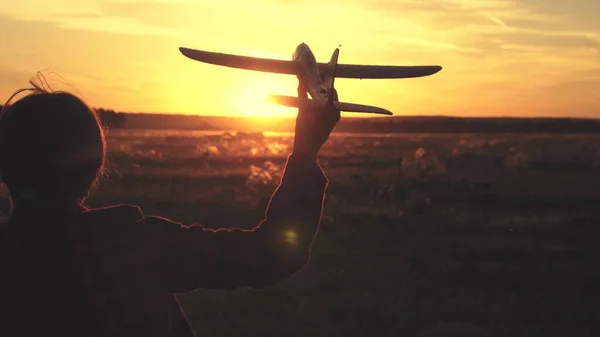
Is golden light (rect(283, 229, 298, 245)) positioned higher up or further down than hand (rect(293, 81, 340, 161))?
further down

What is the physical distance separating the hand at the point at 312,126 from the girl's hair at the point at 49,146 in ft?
1.71

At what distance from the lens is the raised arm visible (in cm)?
199

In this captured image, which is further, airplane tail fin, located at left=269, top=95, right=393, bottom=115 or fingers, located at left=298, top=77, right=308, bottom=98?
fingers, located at left=298, top=77, right=308, bottom=98

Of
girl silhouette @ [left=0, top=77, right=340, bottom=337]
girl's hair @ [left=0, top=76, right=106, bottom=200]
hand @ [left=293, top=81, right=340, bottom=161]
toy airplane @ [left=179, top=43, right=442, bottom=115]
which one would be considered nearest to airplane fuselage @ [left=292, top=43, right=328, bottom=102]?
toy airplane @ [left=179, top=43, right=442, bottom=115]

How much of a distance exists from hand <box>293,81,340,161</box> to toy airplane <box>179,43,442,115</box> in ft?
0.10

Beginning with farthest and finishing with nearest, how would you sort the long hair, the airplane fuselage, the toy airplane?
1. the airplane fuselage
2. the toy airplane
3. the long hair

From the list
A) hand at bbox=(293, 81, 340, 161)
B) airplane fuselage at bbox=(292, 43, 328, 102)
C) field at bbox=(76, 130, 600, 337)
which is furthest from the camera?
field at bbox=(76, 130, 600, 337)

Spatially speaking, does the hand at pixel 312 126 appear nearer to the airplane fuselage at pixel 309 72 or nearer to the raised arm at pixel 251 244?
the raised arm at pixel 251 244

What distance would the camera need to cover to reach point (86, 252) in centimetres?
192

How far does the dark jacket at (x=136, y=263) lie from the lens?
1.92 meters

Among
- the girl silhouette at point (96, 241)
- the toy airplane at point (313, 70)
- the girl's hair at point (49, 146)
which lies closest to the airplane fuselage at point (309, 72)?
the toy airplane at point (313, 70)

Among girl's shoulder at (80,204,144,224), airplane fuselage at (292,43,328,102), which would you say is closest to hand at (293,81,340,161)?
girl's shoulder at (80,204,144,224)

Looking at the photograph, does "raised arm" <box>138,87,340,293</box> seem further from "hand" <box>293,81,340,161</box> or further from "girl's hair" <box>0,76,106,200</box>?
"girl's hair" <box>0,76,106,200</box>

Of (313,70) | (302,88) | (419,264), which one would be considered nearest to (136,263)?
(302,88)
